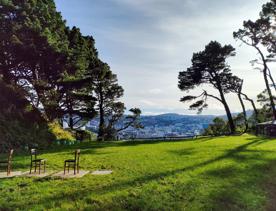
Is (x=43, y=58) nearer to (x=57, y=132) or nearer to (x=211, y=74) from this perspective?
(x=57, y=132)

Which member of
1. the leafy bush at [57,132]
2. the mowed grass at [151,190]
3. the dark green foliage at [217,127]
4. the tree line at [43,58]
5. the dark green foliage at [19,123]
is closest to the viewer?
the mowed grass at [151,190]

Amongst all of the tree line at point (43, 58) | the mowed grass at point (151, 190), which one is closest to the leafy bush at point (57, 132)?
the tree line at point (43, 58)

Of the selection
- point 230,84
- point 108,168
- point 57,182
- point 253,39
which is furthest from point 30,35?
point 230,84

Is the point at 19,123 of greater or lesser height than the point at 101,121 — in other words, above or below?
below

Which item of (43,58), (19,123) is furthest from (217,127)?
(19,123)

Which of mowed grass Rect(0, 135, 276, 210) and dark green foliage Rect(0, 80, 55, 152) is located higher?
dark green foliage Rect(0, 80, 55, 152)

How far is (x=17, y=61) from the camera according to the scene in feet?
94.5

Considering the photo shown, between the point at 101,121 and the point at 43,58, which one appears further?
the point at 101,121

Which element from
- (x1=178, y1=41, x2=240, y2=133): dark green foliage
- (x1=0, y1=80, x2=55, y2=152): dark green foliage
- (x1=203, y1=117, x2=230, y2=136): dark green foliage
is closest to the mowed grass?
(x1=0, y1=80, x2=55, y2=152): dark green foliage

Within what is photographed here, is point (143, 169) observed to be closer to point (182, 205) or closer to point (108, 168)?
point (108, 168)

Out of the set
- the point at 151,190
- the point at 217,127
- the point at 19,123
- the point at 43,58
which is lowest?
the point at 151,190

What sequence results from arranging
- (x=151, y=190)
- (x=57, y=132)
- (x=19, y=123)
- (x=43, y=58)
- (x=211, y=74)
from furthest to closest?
1. (x=211, y=74)
2. (x=57, y=132)
3. (x=43, y=58)
4. (x=19, y=123)
5. (x=151, y=190)

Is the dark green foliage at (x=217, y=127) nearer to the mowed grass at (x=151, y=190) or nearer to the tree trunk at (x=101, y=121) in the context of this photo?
the tree trunk at (x=101, y=121)

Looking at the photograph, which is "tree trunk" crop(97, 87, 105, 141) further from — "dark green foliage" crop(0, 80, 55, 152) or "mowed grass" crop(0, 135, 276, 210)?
"mowed grass" crop(0, 135, 276, 210)
